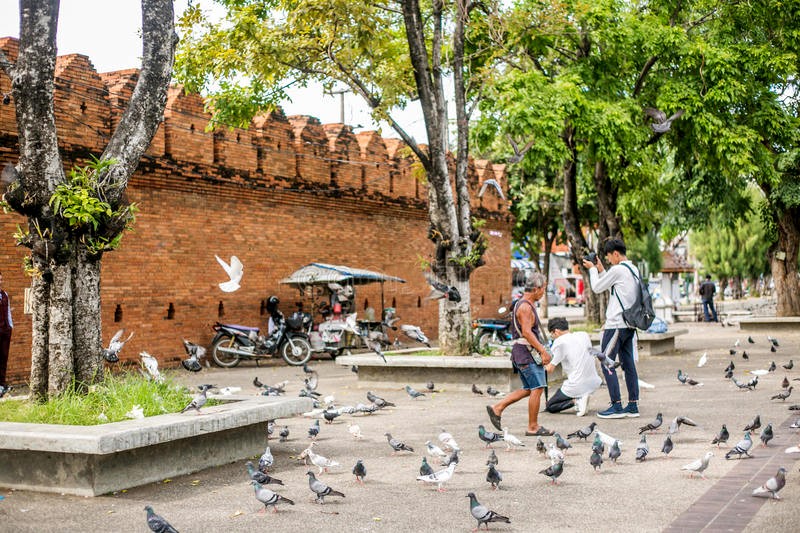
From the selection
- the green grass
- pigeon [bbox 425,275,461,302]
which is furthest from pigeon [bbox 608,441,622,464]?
pigeon [bbox 425,275,461,302]

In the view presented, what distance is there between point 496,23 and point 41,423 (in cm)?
1200

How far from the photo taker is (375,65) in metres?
15.9

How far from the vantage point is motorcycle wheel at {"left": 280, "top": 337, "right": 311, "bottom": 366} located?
2014 centimetres

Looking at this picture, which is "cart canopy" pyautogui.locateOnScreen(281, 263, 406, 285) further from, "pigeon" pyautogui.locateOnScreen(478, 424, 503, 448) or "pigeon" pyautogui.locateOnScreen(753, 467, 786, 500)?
"pigeon" pyautogui.locateOnScreen(753, 467, 786, 500)

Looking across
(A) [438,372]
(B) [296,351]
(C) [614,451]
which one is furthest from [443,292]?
(C) [614,451]

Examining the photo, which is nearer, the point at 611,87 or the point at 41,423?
the point at 41,423

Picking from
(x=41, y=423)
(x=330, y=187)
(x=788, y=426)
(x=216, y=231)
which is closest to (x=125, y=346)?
(x=216, y=231)

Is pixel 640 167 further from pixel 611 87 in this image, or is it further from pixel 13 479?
pixel 13 479

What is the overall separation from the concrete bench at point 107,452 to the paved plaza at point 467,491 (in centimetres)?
12

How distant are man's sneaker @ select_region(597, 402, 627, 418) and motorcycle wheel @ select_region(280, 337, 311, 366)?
997 centimetres

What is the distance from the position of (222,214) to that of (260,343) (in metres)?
2.82

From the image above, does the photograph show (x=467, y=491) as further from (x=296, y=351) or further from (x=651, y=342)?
(x=651, y=342)

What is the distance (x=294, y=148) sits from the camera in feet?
72.6

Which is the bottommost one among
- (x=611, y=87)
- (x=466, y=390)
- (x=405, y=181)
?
(x=466, y=390)
